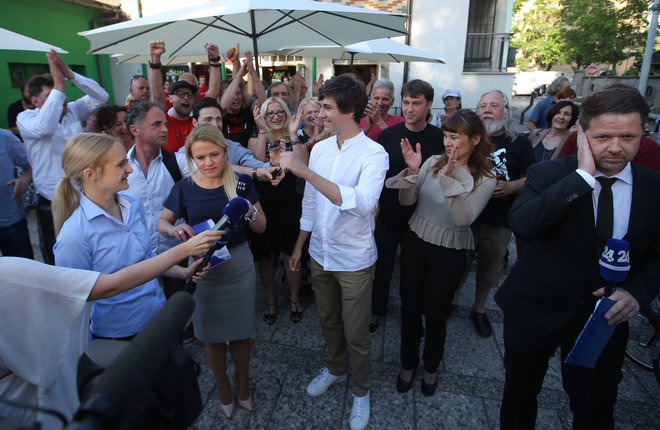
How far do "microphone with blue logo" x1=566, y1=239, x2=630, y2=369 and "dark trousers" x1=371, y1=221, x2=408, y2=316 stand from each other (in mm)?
1733

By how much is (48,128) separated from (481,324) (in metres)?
4.54

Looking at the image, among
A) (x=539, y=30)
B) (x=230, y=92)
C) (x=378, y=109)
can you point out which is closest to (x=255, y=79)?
(x=230, y=92)

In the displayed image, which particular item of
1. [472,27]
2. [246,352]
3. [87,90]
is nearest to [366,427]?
[246,352]

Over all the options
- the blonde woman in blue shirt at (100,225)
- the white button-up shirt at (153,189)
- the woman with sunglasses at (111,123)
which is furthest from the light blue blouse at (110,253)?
the woman with sunglasses at (111,123)

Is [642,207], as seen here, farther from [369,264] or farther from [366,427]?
[366,427]

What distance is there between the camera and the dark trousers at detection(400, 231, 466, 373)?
2.54 meters

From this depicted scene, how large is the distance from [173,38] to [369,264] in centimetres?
415

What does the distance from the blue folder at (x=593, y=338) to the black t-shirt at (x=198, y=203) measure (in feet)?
6.26

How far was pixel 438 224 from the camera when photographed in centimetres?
254

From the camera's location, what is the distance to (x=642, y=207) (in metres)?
1.67

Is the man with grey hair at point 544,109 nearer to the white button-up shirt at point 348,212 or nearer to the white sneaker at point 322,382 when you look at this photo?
the white button-up shirt at point 348,212

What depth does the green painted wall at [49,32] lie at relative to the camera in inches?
334

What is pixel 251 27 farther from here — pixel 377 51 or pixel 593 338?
pixel 593 338

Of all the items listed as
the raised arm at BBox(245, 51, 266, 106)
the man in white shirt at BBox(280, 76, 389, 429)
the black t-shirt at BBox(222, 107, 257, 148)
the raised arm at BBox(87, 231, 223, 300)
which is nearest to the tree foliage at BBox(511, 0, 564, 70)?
the raised arm at BBox(245, 51, 266, 106)
